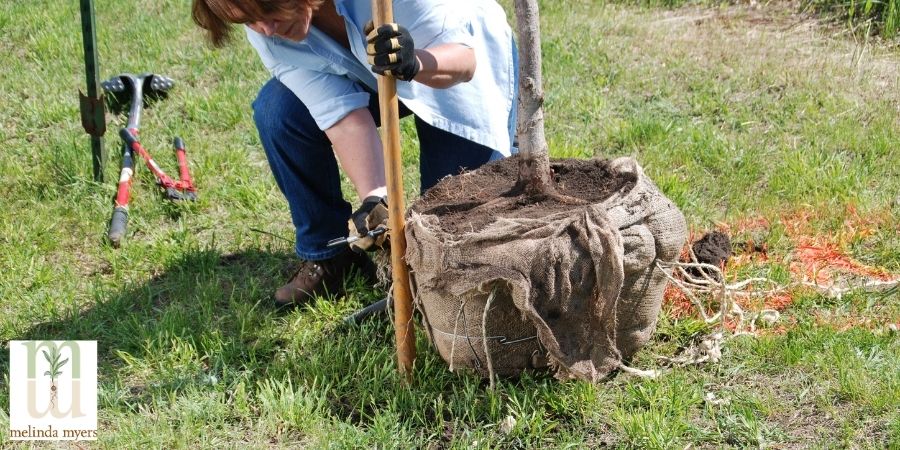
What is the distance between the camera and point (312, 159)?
3.39 metres

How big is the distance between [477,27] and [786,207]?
1.60m

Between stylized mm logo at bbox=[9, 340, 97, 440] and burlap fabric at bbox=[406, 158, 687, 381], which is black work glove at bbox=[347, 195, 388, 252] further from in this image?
stylized mm logo at bbox=[9, 340, 97, 440]

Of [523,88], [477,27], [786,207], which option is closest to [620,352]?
[523,88]

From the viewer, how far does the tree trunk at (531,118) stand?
283 centimetres

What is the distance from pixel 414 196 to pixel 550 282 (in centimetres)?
167

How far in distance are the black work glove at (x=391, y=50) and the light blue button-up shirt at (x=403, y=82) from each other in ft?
1.81

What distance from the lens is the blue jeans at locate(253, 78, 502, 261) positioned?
3328 mm

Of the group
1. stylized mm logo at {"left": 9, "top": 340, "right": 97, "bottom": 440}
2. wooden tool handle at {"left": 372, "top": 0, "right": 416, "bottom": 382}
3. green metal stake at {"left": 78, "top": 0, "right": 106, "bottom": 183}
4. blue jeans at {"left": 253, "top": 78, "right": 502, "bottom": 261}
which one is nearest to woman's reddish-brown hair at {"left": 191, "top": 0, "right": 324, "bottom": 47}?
wooden tool handle at {"left": 372, "top": 0, "right": 416, "bottom": 382}

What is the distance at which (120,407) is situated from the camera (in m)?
2.90

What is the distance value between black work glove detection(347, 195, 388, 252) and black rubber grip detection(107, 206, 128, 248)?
148 centimetres

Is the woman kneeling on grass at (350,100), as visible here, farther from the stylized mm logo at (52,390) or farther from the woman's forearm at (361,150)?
the stylized mm logo at (52,390)

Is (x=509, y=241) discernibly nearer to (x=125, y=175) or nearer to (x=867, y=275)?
(x=867, y=275)

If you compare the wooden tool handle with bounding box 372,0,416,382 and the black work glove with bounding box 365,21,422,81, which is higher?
the black work glove with bounding box 365,21,422,81

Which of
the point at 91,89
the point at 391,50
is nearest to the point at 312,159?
the point at 391,50
